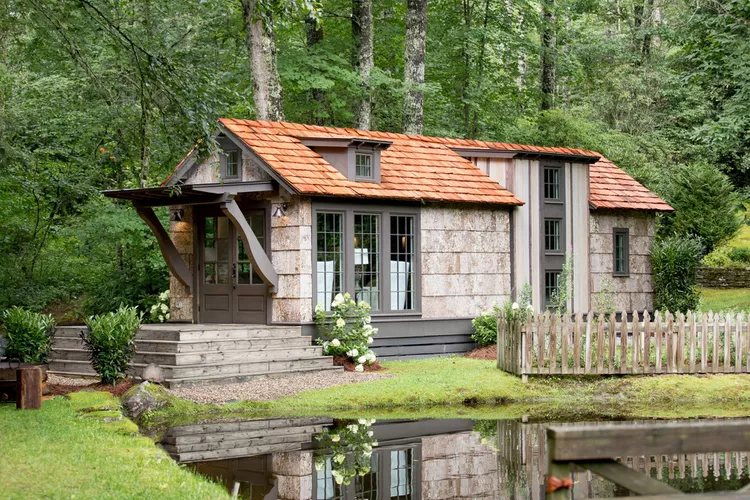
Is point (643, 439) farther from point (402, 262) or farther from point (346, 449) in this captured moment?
point (402, 262)

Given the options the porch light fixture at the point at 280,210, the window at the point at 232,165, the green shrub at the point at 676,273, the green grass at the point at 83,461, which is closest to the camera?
the green grass at the point at 83,461

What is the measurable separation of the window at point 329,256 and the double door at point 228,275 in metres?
1.07

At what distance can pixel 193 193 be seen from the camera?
17.5m

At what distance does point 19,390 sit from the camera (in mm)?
12898

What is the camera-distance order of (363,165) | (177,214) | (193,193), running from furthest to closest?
(177,214)
(363,165)
(193,193)

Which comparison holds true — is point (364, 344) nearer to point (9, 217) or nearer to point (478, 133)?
point (9, 217)

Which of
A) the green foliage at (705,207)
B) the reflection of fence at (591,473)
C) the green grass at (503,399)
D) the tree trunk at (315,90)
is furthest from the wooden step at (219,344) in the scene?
the green foliage at (705,207)

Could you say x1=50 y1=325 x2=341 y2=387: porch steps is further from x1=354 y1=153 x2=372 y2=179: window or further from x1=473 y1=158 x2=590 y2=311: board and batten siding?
x1=473 y1=158 x2=590 y2=311: board and batten siding

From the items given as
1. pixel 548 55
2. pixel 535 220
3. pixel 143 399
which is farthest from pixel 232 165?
pixel 548 55

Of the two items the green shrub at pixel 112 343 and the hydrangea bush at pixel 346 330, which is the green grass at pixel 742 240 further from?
the green shrub at pixel 112 343

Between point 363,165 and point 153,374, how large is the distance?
21.0 feet

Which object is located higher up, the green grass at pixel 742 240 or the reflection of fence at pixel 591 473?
the green grass at pixel 742 240

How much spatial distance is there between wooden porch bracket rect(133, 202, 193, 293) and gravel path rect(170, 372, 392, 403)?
4.22 meters

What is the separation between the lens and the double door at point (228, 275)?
728 inches
